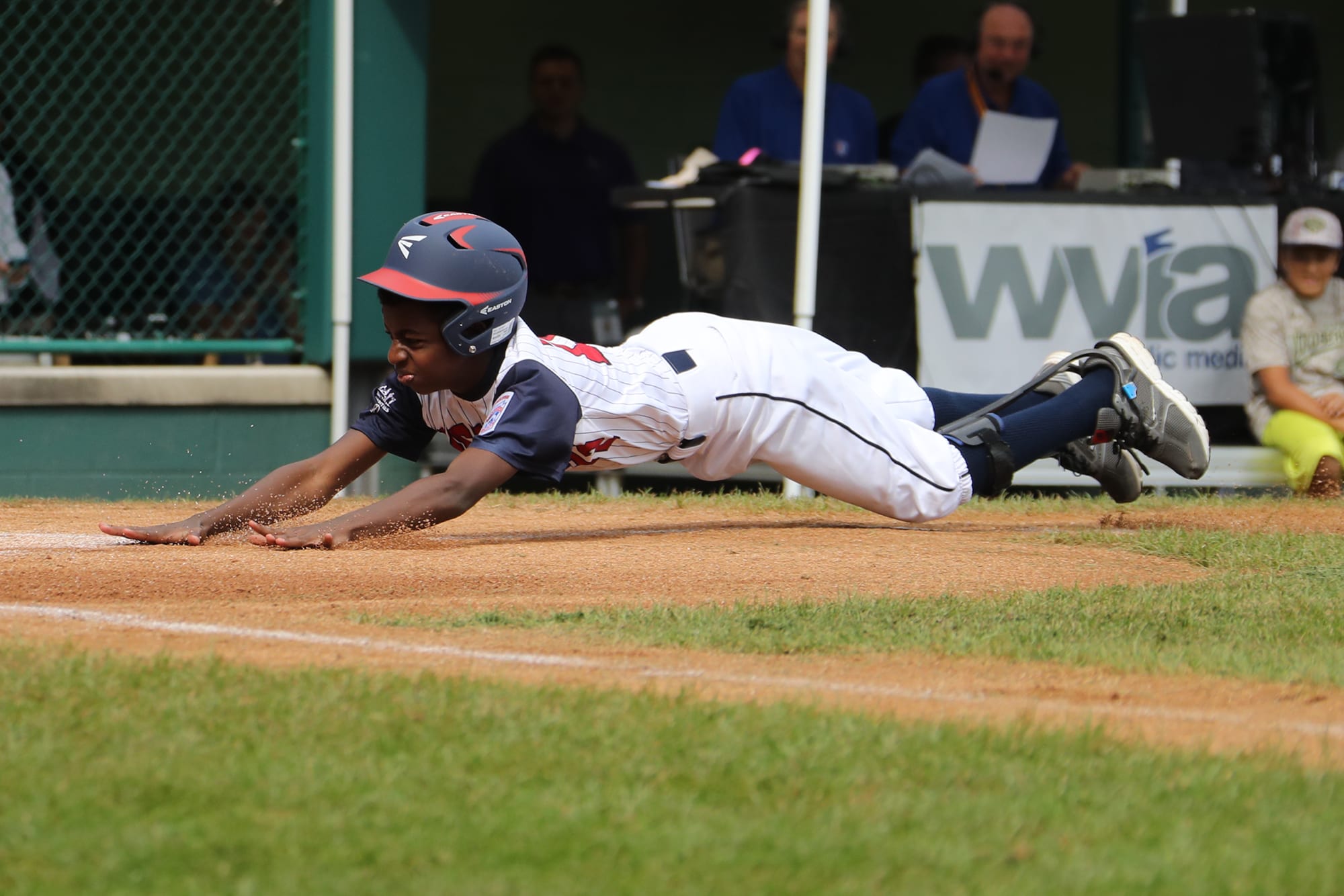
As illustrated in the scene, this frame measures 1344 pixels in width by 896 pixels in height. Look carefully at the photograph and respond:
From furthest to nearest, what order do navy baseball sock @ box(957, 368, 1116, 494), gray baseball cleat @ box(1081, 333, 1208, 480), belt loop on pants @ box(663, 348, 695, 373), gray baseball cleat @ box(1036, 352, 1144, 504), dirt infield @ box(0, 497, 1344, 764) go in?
gray baseball cleat @ box(1036, 352, 1144, 504) < gray baseball cleat @ box(1081, 333, 1208, 480) < navy baseball sock @ box(957, 368, 1116, 494) < belt loop on pants @ box(663, 348, 695, 373) < dirt infield @ box(0, 497, 1344, 764)

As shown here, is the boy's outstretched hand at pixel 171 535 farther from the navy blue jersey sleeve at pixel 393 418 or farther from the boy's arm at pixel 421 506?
the navy blue jersey sleeve at pixel 393 418

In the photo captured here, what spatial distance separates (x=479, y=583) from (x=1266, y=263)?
5.13 metres

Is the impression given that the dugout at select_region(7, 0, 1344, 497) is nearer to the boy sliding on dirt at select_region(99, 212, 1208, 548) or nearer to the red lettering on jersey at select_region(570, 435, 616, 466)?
the boy sliding on dirt at select_region(99, 212, 1208, 548)

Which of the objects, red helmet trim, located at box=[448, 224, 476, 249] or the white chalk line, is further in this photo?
red helmet trim, located at box=[448, 224, 476, 249]

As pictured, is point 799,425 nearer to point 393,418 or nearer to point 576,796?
point 393,418

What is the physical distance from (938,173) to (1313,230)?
182 centimetres

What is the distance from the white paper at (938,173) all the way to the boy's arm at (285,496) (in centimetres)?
355

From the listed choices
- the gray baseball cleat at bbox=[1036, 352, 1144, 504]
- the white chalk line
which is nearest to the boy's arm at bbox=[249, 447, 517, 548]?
the white chalk line

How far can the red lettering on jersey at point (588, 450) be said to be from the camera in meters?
5.29

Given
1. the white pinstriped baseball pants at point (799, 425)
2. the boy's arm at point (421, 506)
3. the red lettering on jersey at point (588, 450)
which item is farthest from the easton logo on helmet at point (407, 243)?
the white pinstriped baseball pants at point (799, 425)

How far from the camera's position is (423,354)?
502 centimetres

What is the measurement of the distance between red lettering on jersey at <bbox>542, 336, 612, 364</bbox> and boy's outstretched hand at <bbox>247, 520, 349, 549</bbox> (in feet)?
3.02

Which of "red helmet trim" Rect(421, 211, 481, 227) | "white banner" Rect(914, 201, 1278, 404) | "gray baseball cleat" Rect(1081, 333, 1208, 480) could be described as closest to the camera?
"red helmet trim" Rect(421, 211, 481, 227)

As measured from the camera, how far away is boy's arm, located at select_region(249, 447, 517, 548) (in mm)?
4969
